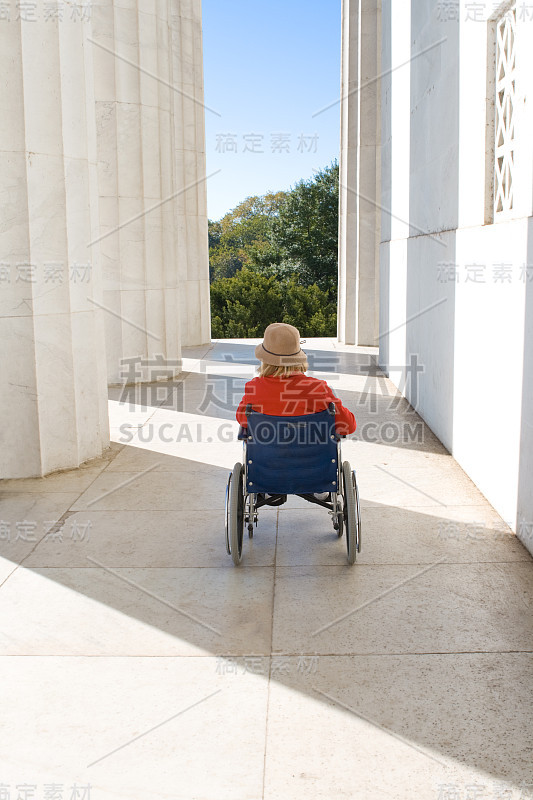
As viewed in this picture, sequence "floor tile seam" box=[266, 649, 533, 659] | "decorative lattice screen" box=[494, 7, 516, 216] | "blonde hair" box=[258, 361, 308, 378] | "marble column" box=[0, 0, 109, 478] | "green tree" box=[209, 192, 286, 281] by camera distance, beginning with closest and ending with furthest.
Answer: "floor tile seam" box=[266, 649, 533, 659]
"blonde hair" box=[258, 361, 308, 378]
"decorative lattice screen" box=[494, 7, 516, 216]
"marble column" box=[0, 0, 109, 478]
"green tree" box=[209, 192, 286, 281]

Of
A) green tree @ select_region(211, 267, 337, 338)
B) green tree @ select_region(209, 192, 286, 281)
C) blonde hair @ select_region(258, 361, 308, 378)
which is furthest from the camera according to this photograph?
green tree @ select_region(209, 192, 286, 281)

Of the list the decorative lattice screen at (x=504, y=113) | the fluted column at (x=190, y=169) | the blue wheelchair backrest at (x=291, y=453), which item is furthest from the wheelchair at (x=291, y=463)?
the fluted column at (x=190, y=169)

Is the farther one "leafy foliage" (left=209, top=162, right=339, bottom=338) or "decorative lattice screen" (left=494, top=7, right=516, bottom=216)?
"leafy foliage" (left=209, top=162, right=339, bottom=338)

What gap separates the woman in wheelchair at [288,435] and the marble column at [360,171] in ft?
37.2

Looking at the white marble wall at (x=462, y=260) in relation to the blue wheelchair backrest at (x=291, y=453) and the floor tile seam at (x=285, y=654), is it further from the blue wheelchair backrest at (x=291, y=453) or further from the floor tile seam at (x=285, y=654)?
the floor tile seam at (x=285, y=654)

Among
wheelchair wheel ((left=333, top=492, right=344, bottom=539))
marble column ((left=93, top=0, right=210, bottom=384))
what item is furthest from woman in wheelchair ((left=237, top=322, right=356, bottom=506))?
marble column ((left=93, top=0, right=210, bottom=384))

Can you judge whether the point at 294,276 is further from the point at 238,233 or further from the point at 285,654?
the point at 238,233

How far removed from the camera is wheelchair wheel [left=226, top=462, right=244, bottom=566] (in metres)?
4.61

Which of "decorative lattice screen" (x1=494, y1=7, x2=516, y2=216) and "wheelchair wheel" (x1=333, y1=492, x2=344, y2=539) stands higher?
"decorative lattice screen" (x1=494, y1=7, x2=516, y2=216)

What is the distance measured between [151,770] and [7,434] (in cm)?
428

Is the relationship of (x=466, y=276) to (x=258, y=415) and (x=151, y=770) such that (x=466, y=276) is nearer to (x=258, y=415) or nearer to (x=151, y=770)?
(x=258, y=415)

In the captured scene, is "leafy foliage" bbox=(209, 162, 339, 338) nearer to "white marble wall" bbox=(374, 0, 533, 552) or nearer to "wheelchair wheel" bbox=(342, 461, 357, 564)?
"white marble wall" bbox=(374, 0, 533, 552)

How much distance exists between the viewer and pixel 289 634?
393 centimetres

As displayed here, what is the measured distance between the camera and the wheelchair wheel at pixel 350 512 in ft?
15.0
